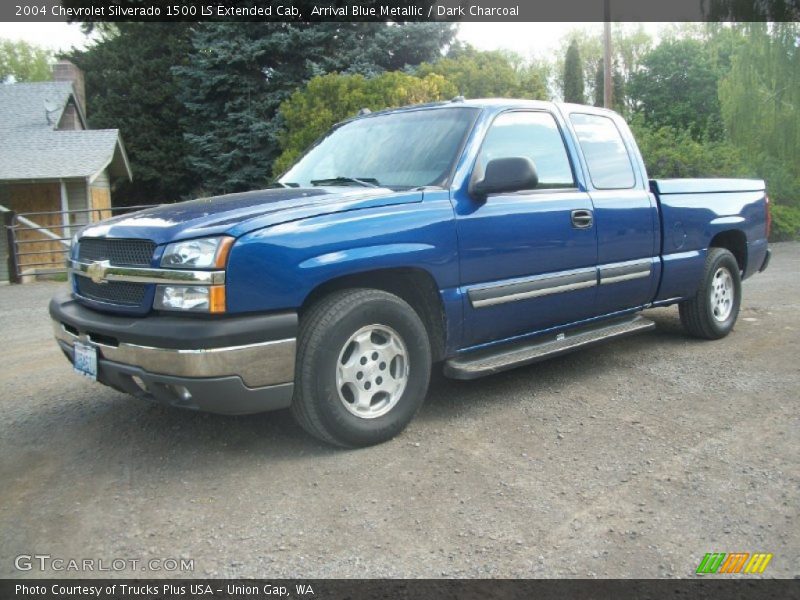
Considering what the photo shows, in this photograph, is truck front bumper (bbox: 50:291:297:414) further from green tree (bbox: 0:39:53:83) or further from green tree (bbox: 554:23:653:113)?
green tree (bbox: 0:39:53:83)

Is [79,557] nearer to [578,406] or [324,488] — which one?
[324,488]

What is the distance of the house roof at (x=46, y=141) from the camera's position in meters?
19.5

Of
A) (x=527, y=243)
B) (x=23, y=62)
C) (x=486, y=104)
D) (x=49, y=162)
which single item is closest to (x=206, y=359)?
(x=527, y=243)

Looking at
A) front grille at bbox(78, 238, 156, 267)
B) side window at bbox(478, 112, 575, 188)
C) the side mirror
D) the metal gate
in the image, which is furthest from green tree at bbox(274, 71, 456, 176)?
front grille at bbox(78, 238, 156, 267)

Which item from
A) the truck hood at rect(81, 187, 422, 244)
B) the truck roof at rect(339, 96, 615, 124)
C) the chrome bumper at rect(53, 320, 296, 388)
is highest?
the truck roof at rect(339, 96, 615, 124)

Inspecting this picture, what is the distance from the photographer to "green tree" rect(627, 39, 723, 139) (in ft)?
144

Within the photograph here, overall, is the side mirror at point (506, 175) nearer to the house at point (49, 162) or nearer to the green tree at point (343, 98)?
the green tree at point (343, 98)

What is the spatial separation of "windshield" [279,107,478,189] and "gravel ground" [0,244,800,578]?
151 centimetres

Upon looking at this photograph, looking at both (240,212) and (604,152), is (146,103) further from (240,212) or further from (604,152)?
(240,212)

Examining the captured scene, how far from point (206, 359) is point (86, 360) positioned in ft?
3.00

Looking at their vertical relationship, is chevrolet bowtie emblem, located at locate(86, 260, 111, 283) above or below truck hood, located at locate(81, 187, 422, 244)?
below

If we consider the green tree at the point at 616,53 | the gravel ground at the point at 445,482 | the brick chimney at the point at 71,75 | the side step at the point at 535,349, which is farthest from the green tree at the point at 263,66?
the green tree at the point at 616,53

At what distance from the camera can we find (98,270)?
3758 millimetres

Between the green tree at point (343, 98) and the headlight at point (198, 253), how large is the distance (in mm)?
12607
